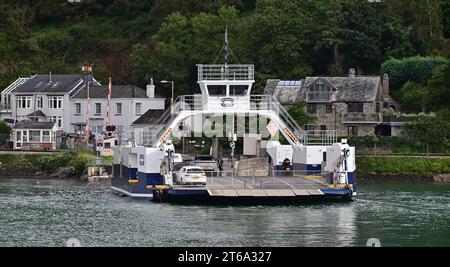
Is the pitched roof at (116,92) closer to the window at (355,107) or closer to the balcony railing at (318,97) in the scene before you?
the balcony railing at (318,97)

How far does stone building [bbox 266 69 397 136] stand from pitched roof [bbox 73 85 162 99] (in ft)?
43.1

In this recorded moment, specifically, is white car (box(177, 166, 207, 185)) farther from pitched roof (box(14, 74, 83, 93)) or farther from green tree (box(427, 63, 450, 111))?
pitched roof (box(14, 74, 83, 93))

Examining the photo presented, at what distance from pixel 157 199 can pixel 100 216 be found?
6.52 m

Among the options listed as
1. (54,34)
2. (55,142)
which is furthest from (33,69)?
(55,142)

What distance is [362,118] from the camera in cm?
10238

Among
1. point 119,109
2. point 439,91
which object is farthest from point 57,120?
point 439,91

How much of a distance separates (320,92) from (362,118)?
4.03 meters

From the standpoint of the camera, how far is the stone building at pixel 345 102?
102375 millimetres

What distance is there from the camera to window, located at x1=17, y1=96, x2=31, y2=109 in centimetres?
11456

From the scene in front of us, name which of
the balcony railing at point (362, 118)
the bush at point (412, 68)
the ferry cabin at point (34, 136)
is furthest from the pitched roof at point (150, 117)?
the bush at point (412, 68)

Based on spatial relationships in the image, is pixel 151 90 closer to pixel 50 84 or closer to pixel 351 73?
pixel 50 84

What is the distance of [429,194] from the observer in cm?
7681

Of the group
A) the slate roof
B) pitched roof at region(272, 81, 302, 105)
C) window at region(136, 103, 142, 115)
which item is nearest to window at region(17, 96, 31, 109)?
window at region(136, 103, 142, 115)
